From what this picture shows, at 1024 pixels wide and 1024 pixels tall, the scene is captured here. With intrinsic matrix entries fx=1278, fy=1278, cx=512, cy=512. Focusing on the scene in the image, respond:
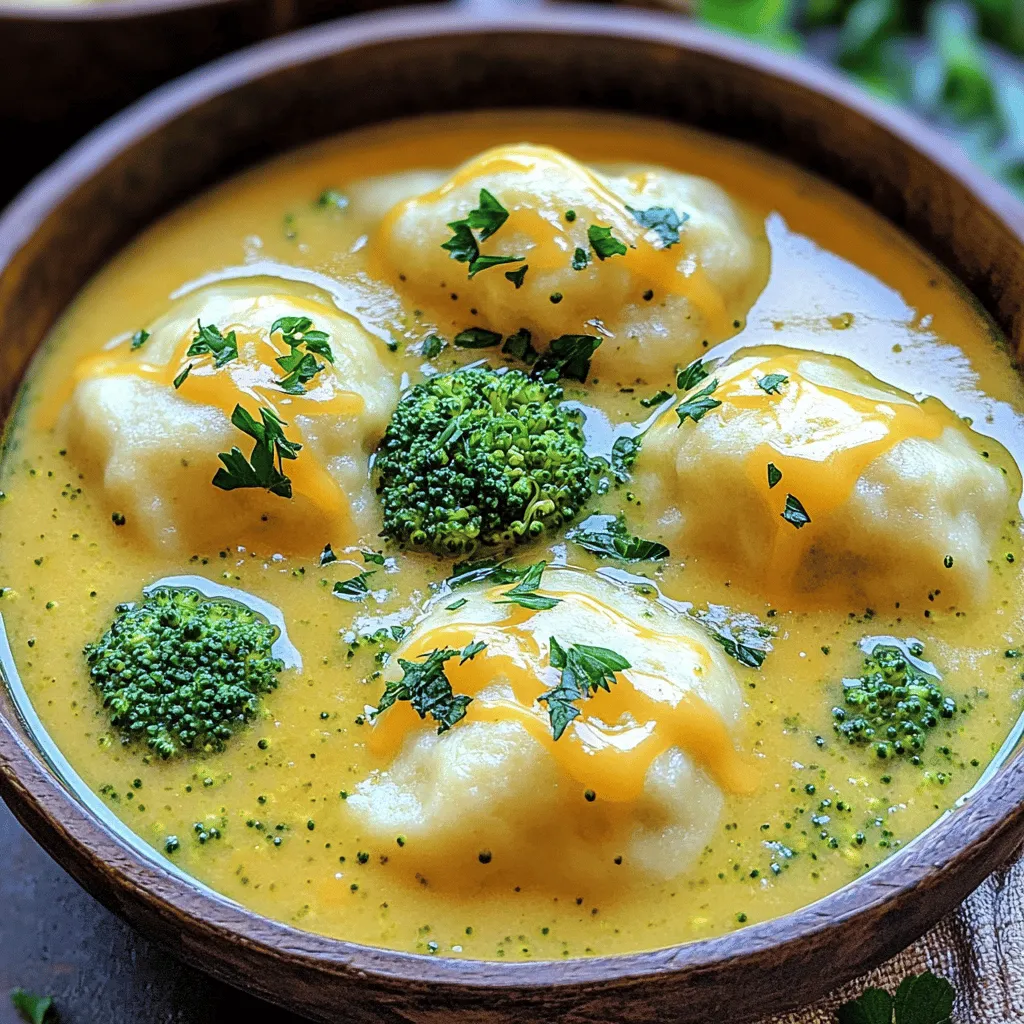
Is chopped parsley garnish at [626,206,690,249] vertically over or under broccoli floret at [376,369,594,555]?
over

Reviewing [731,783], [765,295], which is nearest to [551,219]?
[765,295]

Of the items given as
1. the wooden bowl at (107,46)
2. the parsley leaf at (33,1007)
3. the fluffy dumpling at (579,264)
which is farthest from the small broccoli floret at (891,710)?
the wooden bowl at (107,46)

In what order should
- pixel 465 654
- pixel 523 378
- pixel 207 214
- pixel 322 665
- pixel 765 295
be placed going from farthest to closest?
pixel 207 214, pixel 765 295, pixel 523 378, pixel 322 665, pixel 465 654

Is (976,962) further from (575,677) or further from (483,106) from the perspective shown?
(483,106)

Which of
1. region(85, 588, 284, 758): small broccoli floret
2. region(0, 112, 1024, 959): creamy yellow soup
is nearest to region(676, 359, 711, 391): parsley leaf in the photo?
region(0, 112, 1024, 959): creamy yellow soup

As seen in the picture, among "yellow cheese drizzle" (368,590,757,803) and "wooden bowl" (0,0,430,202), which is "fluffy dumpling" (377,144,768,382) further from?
"wooden bowl" (0,0,430,202)

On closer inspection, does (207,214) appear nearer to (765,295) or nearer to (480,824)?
(765,295)
